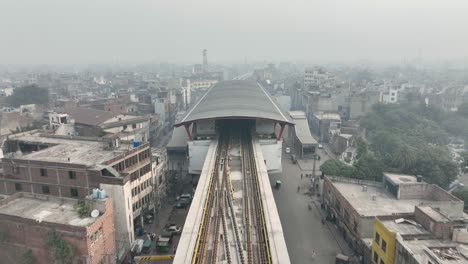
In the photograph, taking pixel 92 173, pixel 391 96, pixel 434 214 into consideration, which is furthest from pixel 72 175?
pixel 391 96

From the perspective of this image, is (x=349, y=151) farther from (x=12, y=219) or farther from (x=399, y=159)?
(x=12, y=219)

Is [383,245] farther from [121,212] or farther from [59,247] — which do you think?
[59,247]

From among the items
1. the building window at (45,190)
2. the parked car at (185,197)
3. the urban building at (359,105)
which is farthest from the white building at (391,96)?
the building window at (45,190)

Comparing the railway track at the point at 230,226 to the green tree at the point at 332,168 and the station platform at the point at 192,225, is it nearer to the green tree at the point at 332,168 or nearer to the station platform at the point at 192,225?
the station platform at the point at 192,225

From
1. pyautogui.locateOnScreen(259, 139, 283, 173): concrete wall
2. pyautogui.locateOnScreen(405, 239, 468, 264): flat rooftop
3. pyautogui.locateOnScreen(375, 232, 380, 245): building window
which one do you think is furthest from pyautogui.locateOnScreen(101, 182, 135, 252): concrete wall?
pyautogui.locateOnScreen(405, 239, 468, 264): flat rooftop

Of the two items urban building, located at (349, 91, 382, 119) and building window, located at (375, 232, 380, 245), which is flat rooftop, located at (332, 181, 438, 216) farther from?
urban building, located at (349, 91, 382, 119)

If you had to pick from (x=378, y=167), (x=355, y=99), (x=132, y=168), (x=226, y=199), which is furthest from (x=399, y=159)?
(x=355, y=99)
